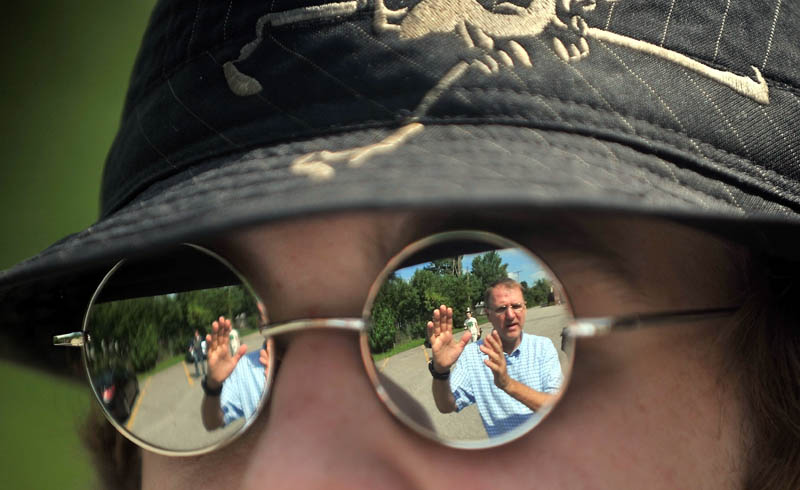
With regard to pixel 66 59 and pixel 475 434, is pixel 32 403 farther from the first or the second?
pixel 475 434

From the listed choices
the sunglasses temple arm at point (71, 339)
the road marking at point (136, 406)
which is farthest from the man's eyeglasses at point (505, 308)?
the sunglasses temple arm at point (71, 339)

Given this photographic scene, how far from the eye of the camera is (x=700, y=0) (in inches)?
31.8

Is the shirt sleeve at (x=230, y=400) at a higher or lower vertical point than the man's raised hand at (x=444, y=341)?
lower

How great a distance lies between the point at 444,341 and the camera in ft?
2.60

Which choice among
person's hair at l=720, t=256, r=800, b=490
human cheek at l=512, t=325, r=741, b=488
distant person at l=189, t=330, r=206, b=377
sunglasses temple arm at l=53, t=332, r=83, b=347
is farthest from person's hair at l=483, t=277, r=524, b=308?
sunglasses temple arm at l=53, t=332, r=83, b=347

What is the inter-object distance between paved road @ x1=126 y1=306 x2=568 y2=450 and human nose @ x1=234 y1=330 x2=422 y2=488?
0.16 feet

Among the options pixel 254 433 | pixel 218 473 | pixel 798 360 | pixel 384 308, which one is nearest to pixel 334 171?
pixel 384 308

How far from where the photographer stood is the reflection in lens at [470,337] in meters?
0.77

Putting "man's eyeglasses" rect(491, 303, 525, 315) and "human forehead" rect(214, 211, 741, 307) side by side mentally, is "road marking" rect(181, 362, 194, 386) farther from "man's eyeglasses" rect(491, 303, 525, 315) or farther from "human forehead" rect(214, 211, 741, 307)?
"man's eyeglasses" rect(491, 303, 525, 315)

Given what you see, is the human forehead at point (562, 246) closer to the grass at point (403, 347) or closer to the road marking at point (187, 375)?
the grass at point (403, 347)

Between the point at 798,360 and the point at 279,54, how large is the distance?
81 centimetres

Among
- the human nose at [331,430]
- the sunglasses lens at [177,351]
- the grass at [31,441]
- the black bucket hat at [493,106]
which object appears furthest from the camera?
the grass at [31,441]

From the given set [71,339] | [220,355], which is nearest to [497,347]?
[220,355]

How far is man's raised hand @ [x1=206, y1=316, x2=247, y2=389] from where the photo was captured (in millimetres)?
907
